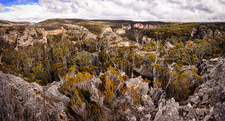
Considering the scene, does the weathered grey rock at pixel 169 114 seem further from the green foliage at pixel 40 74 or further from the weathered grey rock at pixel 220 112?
the green foliage at pixel 40 74

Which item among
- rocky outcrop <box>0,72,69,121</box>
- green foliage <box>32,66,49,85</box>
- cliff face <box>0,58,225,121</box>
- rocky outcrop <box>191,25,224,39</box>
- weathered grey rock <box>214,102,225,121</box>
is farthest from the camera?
rocky outcrop <box>191,25,224,39</box>

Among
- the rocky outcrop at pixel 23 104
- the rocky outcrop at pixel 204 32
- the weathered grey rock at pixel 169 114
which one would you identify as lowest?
the weathered grey rock at pixel 169 114

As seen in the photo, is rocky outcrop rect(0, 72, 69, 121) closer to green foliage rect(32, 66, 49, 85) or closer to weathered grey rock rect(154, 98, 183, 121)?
weathered grey rock rect(154, 98, 183, 121)

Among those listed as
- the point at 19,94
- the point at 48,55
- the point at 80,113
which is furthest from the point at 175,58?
the point at 48,55

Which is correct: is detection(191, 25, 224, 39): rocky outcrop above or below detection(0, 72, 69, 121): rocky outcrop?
above

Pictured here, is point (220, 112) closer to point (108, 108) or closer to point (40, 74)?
point (108, 108)

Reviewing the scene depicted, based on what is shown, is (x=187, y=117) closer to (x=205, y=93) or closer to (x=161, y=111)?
Result: (x=161, y=111)

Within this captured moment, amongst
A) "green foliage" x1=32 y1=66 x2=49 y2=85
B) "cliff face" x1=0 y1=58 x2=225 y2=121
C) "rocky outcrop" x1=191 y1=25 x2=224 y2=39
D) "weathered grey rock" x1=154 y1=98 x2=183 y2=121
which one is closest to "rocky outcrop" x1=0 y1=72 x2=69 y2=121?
"cliff face" x1=0 y1=58 x2=225 y2=121

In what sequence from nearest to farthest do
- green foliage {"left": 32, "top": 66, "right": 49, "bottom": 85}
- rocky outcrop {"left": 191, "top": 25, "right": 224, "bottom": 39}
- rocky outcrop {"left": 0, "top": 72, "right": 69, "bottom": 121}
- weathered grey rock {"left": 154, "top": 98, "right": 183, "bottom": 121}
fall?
1. rocky outcrop {"left": 0, "top": 72, "right": 69, "bottom": 121}
2. weathered grey rock {"left": 154, "top": 98, "right": 183, "bottom": 121}
3. green foliage {"left": 32, "top": 66, "right": 49, "bottom": 85}
4. rocky outcrop {"left": 191, "top": 25, "right": 224, "bottom": 39}

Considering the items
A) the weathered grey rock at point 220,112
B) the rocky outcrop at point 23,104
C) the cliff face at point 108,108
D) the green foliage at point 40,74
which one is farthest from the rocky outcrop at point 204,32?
the rocky outcrop at point 23,104
